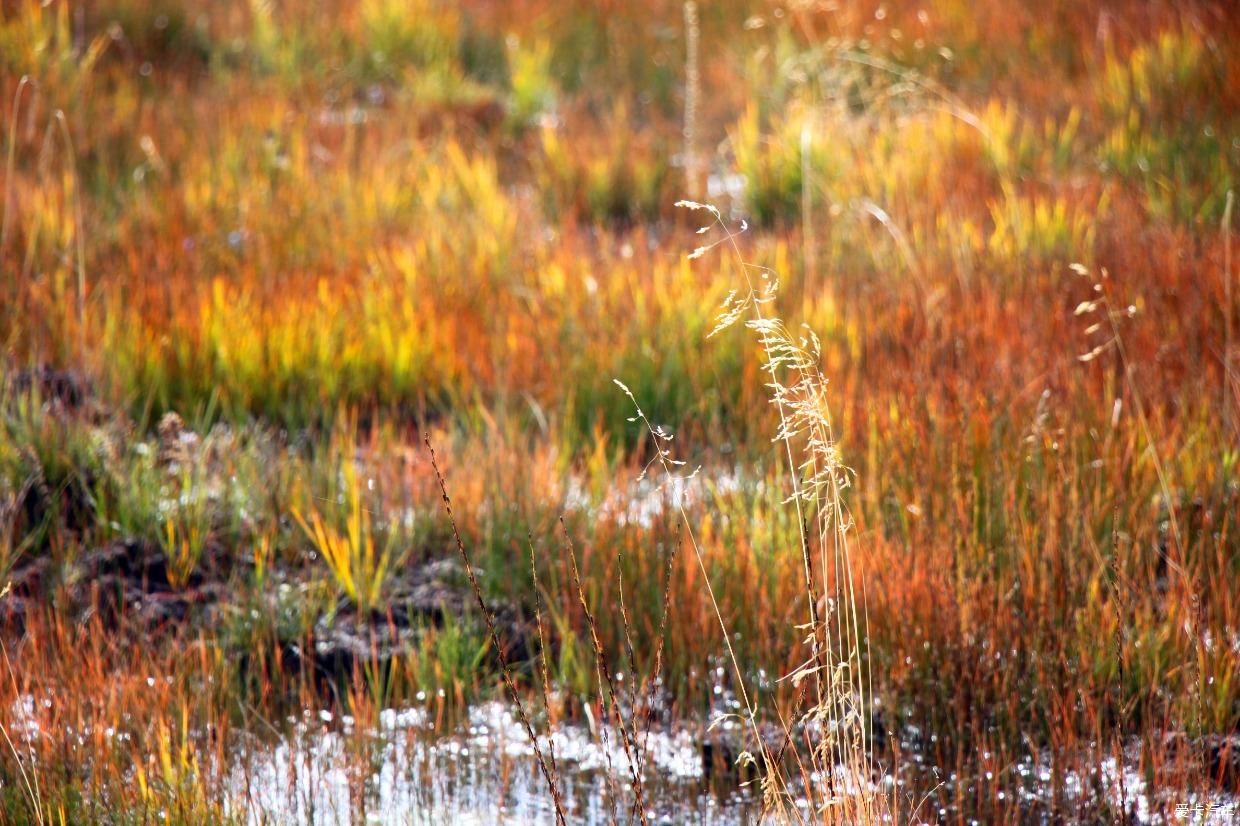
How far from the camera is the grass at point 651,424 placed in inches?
86.0

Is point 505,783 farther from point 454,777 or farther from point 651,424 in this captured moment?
point 651,424

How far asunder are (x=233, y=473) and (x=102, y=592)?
1.47 ft

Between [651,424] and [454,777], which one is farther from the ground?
[651,424]

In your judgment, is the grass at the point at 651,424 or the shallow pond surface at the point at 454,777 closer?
the shallow pond surface at the point at 454,777

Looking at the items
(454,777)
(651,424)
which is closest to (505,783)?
(454,777)

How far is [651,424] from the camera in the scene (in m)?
3.49

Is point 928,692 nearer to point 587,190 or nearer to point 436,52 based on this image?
point 587,190

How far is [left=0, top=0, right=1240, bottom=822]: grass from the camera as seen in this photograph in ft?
7.16

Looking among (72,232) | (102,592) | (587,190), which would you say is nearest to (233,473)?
(102,592)

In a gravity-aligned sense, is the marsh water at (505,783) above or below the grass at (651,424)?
below

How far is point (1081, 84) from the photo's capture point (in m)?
6.12

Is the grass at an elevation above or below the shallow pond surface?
above

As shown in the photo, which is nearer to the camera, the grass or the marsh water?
the marsh water

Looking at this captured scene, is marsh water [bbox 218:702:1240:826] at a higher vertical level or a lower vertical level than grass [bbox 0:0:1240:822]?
lower
